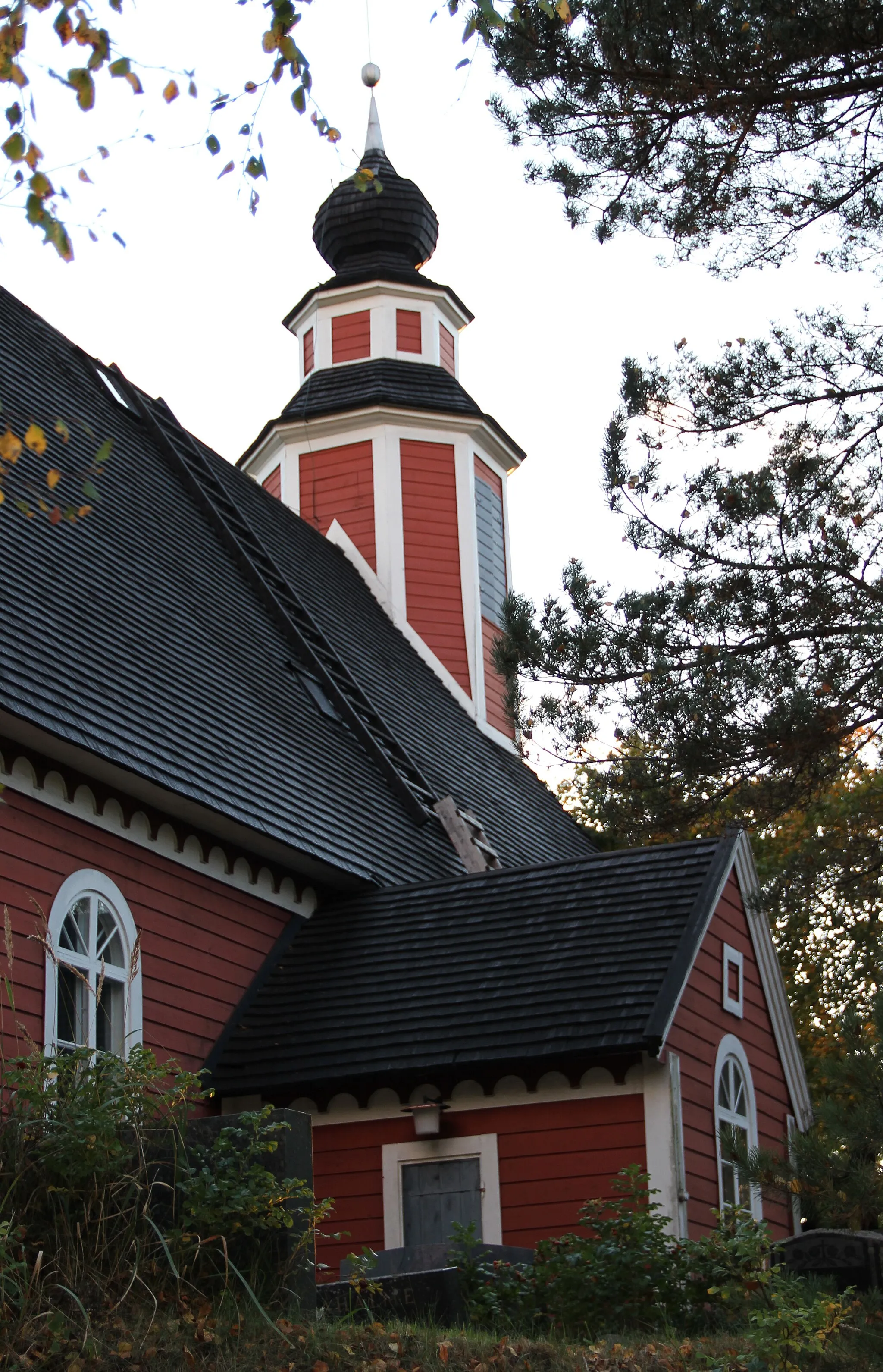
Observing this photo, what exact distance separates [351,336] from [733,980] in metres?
14.6

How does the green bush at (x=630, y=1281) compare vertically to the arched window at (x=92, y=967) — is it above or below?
below

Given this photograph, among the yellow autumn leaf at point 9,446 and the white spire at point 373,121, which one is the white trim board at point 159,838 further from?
the white spire at point 373,121

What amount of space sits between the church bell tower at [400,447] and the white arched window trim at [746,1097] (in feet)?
31.4

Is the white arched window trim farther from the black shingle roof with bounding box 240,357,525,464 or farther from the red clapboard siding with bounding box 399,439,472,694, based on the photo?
the black shingle roof with bounding box 240,357,525,464

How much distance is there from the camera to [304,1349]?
6828mm

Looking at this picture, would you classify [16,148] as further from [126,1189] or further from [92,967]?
[92,967]

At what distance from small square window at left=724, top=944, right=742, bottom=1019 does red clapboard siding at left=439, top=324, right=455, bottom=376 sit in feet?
46.0

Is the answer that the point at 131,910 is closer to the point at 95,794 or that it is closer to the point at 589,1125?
the point at 95,794

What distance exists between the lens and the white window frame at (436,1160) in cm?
1132

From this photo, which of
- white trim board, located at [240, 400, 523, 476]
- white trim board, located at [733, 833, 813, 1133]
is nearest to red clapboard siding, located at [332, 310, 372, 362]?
white trim board, located at [240, 400, 523, 476]

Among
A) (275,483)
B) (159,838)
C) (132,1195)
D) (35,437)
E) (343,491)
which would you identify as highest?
(275,483)

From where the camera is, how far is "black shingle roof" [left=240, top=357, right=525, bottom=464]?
928 inches

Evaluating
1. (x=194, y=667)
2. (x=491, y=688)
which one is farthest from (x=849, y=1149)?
(x=491, y=688)

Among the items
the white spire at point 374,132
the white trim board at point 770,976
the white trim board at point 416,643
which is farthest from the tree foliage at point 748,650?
the white spire at point 374,132
